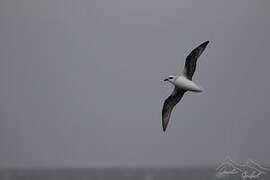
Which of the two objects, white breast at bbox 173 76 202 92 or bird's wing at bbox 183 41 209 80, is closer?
white breast at bbox 173 76 202 92

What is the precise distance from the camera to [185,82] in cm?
2909

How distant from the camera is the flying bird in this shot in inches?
1137

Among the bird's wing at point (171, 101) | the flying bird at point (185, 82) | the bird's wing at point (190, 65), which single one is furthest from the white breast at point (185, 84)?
the bird's wing at point (171, 101)

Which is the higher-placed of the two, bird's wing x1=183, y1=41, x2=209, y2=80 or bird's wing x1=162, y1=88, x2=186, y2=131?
bird's wing x1=183, y1=41, x2=209, y2=80

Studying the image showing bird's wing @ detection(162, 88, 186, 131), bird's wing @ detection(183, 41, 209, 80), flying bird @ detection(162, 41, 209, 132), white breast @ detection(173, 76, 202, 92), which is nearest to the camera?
white breast @ detection(173, 76, 202, 92)

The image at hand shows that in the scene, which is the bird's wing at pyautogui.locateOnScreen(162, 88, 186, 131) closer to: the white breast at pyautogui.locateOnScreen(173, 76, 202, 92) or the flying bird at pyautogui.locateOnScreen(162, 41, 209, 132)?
the flying bird at pyautogui.locateOnScreen(162, 41, 209, 132)

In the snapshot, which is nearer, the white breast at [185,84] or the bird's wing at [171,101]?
the white breast at [185,84]

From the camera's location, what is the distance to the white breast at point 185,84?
2845 cm

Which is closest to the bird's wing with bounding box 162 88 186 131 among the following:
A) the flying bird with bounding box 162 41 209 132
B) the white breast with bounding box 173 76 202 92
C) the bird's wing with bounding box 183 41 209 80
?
the flying bird with bounding box 162 41 209 132

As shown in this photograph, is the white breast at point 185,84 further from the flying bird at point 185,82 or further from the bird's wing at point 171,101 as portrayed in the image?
the bird's wing at point 171,101

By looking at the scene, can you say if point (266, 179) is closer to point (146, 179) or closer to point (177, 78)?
point (146, 179)

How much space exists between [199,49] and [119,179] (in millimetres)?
146049

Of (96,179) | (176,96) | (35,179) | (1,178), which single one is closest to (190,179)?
(96,179)

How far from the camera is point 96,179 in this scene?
176375mm
